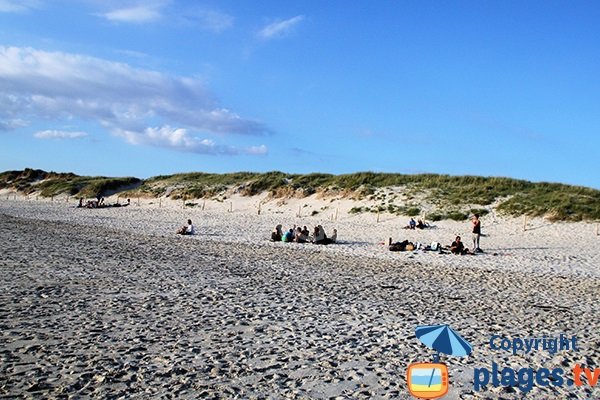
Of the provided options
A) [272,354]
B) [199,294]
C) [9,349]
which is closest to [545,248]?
[199,294]

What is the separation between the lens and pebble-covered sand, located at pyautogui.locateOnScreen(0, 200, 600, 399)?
19.1 ft

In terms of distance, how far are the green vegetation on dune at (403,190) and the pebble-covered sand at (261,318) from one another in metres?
11.9

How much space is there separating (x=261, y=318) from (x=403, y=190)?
30615 mm

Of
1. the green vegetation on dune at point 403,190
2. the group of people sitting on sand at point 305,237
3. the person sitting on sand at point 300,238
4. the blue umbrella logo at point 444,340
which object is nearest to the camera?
the blue umbrella logo at point 444,340

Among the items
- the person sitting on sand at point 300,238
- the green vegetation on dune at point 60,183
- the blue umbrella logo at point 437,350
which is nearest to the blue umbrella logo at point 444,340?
the blue umbrella logo at point 437,350

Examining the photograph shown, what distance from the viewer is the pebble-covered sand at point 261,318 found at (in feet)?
19.1

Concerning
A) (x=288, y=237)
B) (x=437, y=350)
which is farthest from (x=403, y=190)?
(x=437, y=350)

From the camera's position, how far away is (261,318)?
8.66m

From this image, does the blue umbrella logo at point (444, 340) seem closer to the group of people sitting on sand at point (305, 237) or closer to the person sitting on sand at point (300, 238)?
the group of people sitting on sand at point (305, 237)

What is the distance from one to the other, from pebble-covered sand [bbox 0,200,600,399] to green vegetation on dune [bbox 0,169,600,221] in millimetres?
11913

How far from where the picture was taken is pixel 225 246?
827 inches

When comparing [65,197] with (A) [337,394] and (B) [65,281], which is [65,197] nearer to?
(B) [65,281]

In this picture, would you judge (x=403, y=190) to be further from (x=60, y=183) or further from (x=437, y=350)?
(x=60, y=183)

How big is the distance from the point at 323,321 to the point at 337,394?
3.17 metres
